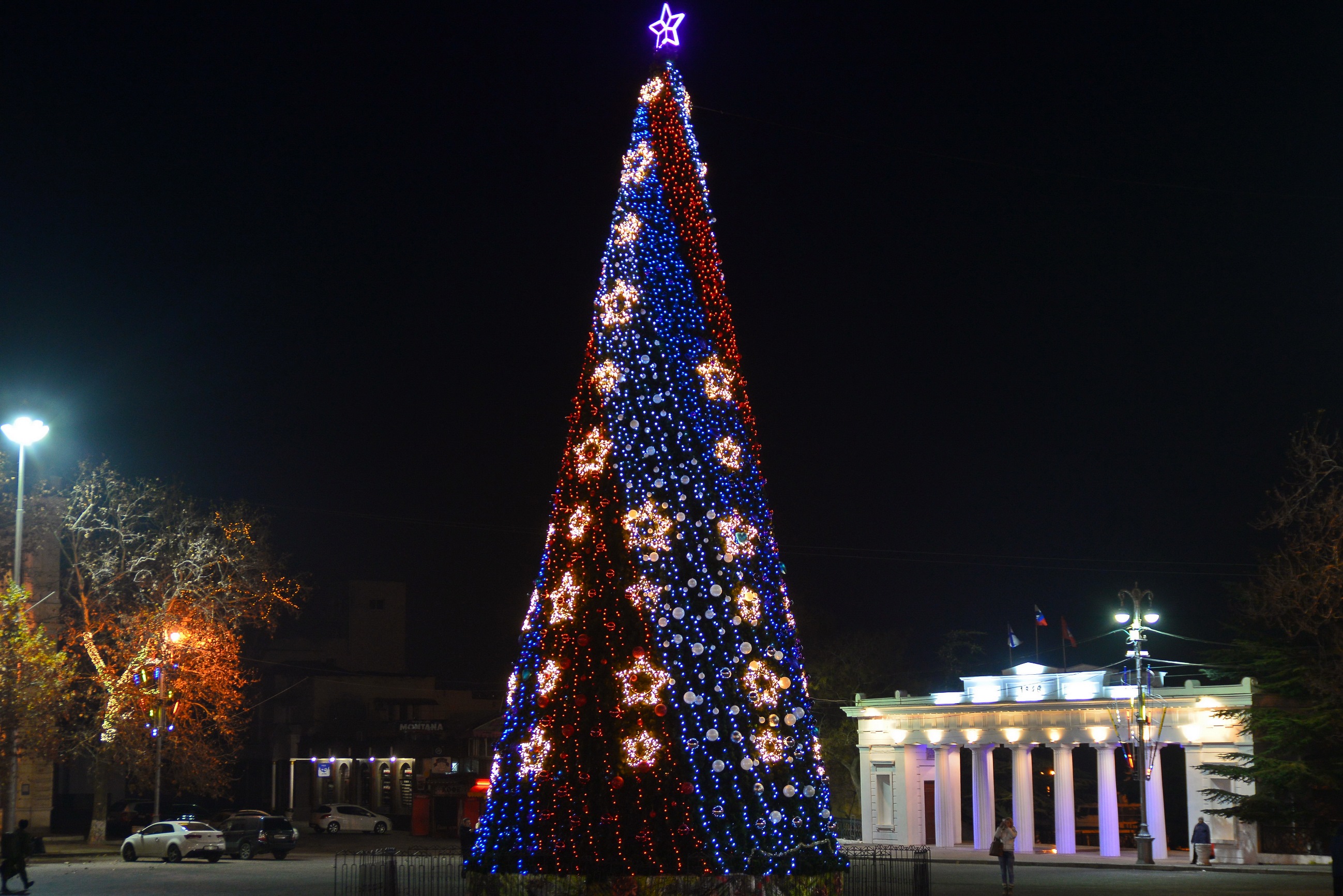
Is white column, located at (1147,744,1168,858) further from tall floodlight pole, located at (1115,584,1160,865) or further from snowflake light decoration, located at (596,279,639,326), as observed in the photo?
snowflake light decoration, located at (596,279,639,326)

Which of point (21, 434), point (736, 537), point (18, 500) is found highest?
point (21, 434)

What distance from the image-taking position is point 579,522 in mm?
14445

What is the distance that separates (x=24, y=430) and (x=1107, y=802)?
108 feet

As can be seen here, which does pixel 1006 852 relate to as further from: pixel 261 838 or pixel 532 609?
pixel 261 838

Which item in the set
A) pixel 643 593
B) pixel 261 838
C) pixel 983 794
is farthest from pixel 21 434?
pixel 983 794

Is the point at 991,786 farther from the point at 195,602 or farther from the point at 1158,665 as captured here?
the point at 195,602

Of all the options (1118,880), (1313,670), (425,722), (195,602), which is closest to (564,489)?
(1118,880)

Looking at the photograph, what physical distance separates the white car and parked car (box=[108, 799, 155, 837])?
27.9 feet

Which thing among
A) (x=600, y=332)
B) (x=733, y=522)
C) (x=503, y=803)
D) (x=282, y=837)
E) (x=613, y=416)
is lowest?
(x=282, y=837)

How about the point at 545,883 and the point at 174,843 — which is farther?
the point at 174,843

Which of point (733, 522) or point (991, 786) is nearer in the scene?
point (733, 522)

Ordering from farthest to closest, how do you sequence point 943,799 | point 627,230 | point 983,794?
point 943,799
point 983,794
point 627,230

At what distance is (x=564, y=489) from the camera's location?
48.6 feet

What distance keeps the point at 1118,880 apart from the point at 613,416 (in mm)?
20120
